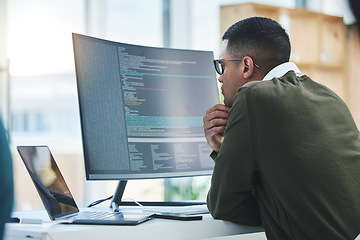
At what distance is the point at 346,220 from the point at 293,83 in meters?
0.40

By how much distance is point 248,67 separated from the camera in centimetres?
154

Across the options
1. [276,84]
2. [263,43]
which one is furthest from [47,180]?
[263,43]

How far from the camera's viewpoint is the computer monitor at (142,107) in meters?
1.49

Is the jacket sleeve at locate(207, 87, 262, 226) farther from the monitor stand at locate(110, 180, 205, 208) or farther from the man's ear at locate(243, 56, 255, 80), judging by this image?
the monitor stand at locate(110, 180, 205, 208)

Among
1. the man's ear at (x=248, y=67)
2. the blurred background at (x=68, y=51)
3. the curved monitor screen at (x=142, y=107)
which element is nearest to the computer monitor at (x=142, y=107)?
the curved monitor screen at (x=142, y=107)

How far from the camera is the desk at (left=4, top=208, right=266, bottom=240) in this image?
1063mm

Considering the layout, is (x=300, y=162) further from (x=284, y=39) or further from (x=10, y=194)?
(x=10, y=194)

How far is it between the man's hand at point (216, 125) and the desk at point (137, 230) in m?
0.26

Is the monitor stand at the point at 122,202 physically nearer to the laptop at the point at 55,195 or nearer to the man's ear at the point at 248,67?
the laptop at the point at 55,195

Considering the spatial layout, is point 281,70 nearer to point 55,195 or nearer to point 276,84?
point 276,84

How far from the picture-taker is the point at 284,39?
1.55 m

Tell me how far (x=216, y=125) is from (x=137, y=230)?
50 centimetres

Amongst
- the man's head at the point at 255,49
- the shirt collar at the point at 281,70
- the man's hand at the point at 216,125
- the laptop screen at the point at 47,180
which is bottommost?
the laptop screen at the point at 47,180

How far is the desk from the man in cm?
5
